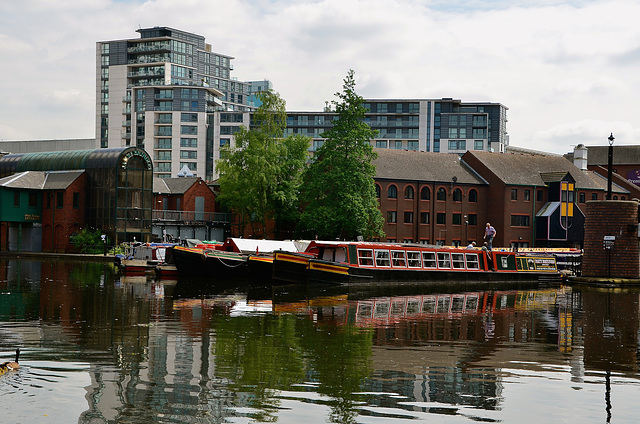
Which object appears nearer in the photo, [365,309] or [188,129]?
[365,309]

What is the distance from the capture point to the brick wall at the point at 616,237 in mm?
45156

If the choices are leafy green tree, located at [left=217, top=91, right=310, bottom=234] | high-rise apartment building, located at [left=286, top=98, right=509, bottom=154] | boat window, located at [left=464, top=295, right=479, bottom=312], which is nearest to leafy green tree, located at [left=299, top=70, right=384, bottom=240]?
leafy green tree, located at [left=217, top=91, right=310, bottom=234]

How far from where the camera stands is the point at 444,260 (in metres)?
45.0

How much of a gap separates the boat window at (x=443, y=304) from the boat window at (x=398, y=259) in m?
6.59

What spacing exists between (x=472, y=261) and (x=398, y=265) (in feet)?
20.8

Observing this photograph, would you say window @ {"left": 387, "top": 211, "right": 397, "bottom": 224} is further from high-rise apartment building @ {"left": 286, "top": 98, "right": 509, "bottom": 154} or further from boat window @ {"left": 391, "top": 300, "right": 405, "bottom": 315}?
high-rise apartment building @ {"left": 286, "top": 98, "right": 509, "bottom": 154}

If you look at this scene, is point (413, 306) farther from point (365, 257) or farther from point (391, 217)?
point (391, 217)

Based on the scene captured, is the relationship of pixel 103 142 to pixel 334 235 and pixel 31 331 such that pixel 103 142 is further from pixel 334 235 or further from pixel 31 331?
pixel 31 331

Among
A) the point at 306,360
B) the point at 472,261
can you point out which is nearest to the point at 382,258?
the point at 472,261

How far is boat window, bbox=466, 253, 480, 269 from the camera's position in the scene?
4612cm

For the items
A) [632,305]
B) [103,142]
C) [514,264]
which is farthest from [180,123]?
[632,305]

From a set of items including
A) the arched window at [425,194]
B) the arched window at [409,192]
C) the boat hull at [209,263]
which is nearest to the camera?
the boat hull at [209,263]

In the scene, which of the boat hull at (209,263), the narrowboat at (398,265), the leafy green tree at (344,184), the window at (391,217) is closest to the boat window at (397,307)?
the narrowboat at (398,265)

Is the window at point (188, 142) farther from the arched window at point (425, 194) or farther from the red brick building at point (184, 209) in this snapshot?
the arched window at point (425, 194)
